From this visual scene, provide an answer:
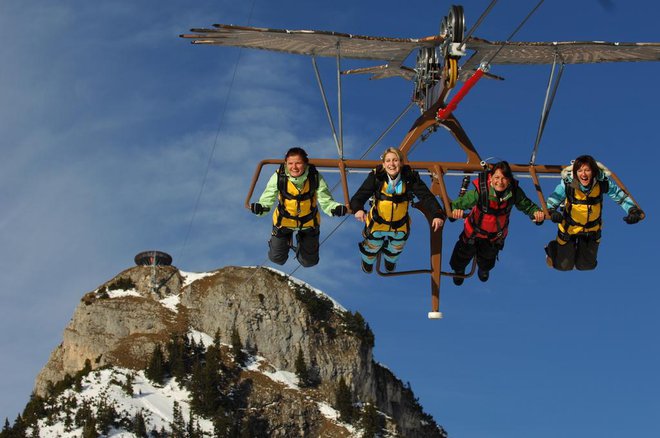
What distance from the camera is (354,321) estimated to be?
592 ft

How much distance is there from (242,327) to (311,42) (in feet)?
462

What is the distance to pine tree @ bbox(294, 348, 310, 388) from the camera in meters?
162

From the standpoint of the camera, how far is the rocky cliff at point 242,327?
163250 mm

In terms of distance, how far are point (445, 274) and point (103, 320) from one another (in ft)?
499

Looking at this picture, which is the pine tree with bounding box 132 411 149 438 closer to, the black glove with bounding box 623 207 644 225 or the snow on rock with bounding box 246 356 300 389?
the snow on rock with bounding box 246 356 300 389

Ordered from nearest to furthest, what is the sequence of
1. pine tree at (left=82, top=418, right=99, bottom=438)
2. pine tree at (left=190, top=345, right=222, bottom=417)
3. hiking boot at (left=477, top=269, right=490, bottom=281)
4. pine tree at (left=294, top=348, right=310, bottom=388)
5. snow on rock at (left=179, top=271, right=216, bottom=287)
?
hiking boot at (left=477, top=269, right=490, bottom=281)
pine tree at (left=82, top=418, right=99, bottom=438)
pine tree at (left=190, top=345, right=222, bottom=417)
pine tree at (left=294, top=348, right=310, bottom=388)
snow on rock at (left=179, top=271, right=216, bottom=287)

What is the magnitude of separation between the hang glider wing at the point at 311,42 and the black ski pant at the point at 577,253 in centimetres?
803

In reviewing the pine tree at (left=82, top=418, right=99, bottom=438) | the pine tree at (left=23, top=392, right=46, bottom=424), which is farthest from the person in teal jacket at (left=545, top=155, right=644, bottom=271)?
the pine tree at (left=23, top=392, right=46, bottom=424)

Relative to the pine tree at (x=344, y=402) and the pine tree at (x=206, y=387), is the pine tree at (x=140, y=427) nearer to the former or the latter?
the pine tree at (x=206, y=387)

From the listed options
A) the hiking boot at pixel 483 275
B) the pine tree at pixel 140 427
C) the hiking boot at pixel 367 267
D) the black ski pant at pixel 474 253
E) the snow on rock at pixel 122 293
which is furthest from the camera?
the snow on rock at pixel 122 293

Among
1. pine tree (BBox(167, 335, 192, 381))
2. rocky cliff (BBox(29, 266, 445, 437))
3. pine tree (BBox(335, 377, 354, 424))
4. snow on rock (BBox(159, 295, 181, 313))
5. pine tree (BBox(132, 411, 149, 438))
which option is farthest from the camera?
snow on rock (BBox(159, 295, 181, 313))

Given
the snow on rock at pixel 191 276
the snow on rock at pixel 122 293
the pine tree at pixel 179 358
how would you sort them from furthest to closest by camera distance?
the snow on rock at pixel 191 276, the snow on rock at pixel 122 293, the pine tree at pixel 179 358

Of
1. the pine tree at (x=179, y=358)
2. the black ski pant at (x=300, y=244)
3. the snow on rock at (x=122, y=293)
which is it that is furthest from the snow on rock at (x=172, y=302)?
the black ski pant at (x=300, y=244)

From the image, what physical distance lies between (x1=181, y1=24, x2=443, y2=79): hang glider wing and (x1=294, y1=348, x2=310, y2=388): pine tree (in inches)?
5207
